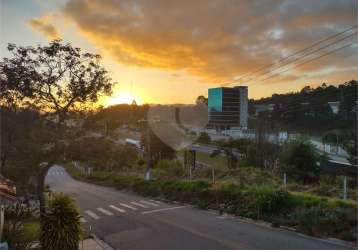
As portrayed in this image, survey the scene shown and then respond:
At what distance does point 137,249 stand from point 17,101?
9.53m

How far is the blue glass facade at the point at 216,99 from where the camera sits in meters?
76.1

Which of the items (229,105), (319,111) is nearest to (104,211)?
(229,105)

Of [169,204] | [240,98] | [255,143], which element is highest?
[240,98]

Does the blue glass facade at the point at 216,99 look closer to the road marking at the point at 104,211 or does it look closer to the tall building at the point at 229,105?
the tall building at the point at 229,105

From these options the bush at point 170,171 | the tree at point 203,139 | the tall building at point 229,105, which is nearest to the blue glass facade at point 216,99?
the tall building at point 229,105

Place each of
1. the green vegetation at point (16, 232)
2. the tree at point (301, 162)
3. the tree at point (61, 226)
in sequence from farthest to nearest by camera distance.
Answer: the tree at point (301, 162) < the tree at point (61, 226) < the green vegetation at point (16, 232)

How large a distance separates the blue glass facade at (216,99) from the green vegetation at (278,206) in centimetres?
4941

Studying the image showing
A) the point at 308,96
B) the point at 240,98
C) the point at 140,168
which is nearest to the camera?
the point at 140,168

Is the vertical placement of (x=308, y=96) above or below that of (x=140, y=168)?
above

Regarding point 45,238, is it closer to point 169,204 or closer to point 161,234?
point 161,234

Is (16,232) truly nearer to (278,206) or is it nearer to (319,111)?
(278,206)

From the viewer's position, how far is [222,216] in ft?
64.7

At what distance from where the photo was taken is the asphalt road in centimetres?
1359

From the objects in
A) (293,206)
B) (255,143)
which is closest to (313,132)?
(255,143)
